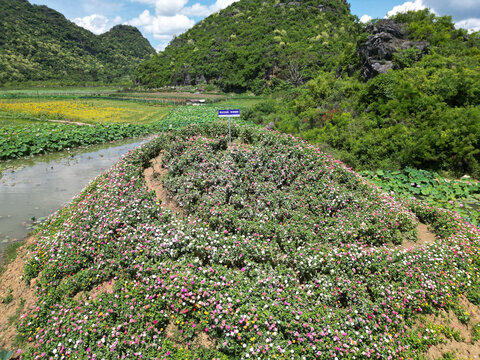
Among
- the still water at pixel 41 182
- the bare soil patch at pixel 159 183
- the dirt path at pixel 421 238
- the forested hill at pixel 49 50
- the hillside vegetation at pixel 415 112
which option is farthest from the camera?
the forested hill at pixel 49 50

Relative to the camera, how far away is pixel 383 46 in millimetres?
19125

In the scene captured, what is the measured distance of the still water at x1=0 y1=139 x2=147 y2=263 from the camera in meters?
9.39

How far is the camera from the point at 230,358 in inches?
164

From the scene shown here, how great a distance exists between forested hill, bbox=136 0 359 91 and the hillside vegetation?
36343 mm

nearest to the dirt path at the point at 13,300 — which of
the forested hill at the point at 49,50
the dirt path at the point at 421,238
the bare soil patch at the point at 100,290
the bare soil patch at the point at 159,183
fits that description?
the bare soil patch at the point at 100,290

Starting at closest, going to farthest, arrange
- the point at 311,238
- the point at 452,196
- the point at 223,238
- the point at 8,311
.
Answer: the point at 8,311
the point at 223,238
the point at 311,238
the point at 452,196

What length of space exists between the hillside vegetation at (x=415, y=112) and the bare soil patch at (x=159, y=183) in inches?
376

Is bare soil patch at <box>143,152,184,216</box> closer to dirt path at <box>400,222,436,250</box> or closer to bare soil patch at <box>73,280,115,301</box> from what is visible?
bare soil patch at <box>73,280,115,301</box>

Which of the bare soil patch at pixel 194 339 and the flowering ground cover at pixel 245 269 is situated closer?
the flowering ground cover at pixel 245 269

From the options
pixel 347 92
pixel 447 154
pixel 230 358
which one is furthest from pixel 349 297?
pixel 347 92

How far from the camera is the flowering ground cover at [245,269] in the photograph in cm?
431

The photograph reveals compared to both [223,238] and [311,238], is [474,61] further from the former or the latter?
[223,238]

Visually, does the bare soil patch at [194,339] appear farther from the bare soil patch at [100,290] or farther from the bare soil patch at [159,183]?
the bare soil patch at [159,183]

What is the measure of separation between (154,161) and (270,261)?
6.59 meters
